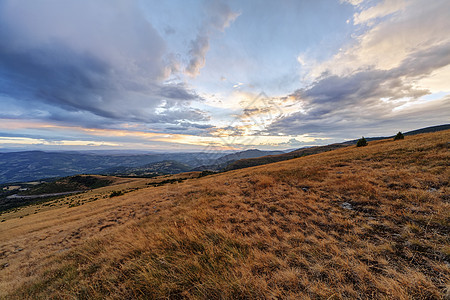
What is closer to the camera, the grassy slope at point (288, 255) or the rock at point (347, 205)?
the grassy slope at point (288, 255)

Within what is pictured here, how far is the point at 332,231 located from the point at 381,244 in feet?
3.52

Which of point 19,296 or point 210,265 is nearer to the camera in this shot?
A: point 210,265

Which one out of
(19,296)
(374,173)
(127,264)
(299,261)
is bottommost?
(19,296)

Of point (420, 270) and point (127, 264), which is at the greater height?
point (420, 270)

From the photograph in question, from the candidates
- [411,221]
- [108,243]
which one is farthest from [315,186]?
[108,243]

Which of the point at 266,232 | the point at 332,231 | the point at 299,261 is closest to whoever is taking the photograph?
the point at 299,261

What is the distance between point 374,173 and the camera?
8906 millimetres

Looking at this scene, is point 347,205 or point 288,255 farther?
point 347,205

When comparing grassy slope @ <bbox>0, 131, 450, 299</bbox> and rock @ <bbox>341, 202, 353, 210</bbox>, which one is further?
rock @ <bbox>341, 202, 353, 210</bbox>

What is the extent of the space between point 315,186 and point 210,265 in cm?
780

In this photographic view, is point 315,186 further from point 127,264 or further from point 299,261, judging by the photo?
point 127,264

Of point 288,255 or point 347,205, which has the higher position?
point 347,205

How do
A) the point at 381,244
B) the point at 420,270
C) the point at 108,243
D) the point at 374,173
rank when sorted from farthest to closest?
the point at 374,173
the point at 108,243
the point at 381,244
the point at 420,270

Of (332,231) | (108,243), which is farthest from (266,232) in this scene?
(108,243)
